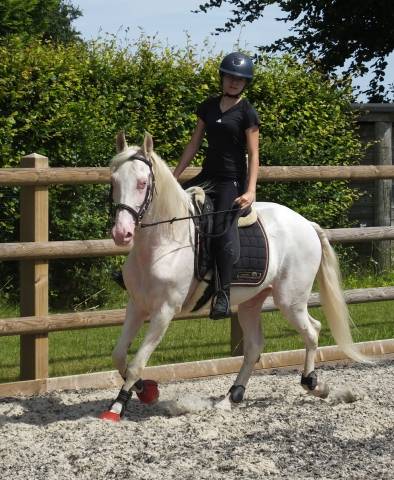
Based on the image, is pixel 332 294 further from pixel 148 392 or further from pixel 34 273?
pixel 34 273

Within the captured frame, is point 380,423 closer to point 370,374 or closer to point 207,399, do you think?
point 207,399

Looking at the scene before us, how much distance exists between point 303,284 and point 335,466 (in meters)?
1.92

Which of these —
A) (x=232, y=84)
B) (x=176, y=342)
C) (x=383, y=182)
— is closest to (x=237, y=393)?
(x=232, y=84)

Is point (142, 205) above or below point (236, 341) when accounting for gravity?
above

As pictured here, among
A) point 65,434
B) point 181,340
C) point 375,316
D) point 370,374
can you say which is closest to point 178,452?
Answer: point 65,434

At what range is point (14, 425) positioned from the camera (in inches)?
242

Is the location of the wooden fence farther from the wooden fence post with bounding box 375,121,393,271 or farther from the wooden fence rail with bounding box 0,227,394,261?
the wooden fence post with bounding box 375,121,393,271

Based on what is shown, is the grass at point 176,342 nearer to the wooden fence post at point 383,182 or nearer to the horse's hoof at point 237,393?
the horse's hoof at point 237,393

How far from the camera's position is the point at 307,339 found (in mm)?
7145

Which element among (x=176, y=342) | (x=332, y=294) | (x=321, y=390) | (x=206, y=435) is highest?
(x=332, y=294)

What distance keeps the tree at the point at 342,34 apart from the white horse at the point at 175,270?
12.1 metres

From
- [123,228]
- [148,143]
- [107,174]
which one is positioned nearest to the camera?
[123,228]

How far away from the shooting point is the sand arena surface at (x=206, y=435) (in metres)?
5.18

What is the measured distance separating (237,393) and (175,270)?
100 cm
